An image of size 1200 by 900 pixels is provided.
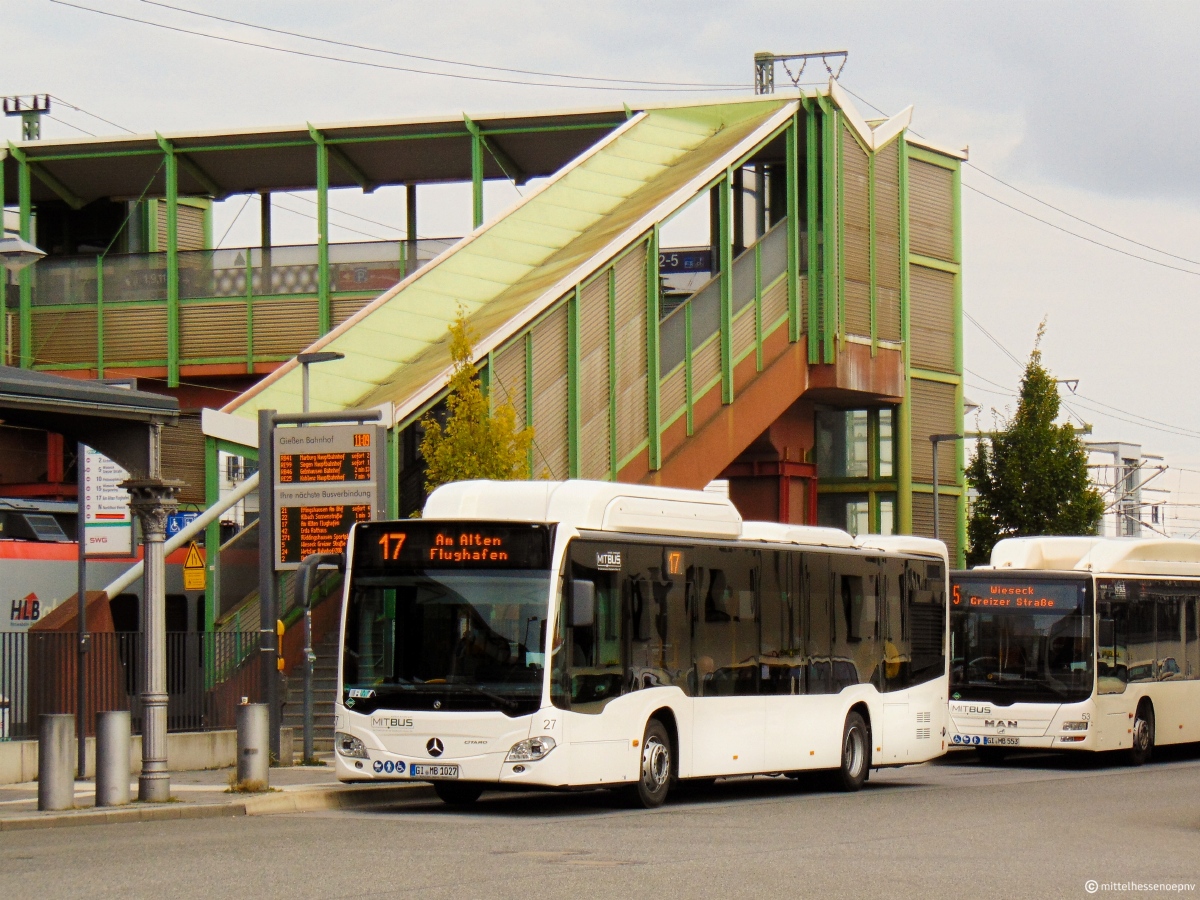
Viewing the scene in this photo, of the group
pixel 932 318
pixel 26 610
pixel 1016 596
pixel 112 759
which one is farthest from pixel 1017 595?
pixel 932 318

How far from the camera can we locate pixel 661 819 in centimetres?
1680

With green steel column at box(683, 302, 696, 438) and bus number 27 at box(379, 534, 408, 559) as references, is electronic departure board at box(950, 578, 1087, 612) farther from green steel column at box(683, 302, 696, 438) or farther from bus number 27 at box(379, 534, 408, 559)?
bus number 27 at box(379, 534, 408, 559)

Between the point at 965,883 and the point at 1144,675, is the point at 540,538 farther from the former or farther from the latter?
the point at 1144,675

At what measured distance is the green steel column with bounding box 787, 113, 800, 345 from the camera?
37.2 m

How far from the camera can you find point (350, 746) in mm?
17719

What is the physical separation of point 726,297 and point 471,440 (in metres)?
9.96

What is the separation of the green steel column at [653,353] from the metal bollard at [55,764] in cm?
1704

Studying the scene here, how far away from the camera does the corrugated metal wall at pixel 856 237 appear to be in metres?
39.0

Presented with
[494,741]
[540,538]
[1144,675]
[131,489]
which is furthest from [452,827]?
[1144,675]

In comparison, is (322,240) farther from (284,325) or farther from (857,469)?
(857,469)

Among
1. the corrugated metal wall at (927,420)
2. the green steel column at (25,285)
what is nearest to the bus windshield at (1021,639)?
the corrugated metal wall at (927,420)

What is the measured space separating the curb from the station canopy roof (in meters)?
21.1

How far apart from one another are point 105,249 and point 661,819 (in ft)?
99.9

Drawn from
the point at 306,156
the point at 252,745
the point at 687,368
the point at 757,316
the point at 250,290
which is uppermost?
the point at 306,156
